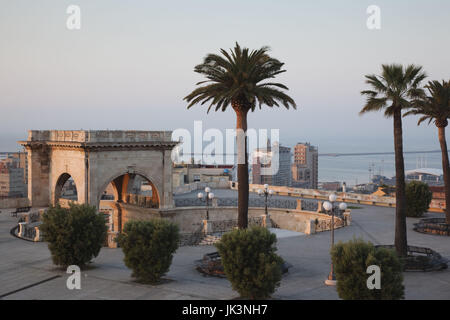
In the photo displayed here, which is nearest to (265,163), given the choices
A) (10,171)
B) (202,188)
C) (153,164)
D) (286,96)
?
(10,171)

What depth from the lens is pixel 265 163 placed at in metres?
→ 161

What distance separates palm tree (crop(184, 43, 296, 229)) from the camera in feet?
76.9

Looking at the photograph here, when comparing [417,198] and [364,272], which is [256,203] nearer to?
[417,198]

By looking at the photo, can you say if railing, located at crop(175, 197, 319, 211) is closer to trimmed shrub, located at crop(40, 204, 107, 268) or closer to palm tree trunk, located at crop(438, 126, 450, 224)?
palm tree trunk, located at crop(438, 126, 450, 224)

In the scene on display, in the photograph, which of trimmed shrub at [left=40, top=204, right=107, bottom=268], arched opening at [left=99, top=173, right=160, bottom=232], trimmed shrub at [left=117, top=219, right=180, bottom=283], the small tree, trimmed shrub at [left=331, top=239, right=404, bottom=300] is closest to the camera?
trimmed shrub at [left=331, top=239, right=404, bottom=300]

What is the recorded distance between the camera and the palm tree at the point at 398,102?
2253 cm

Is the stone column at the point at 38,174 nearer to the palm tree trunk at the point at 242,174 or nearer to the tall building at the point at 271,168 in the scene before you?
the palm tree trunk at the point at 242,174

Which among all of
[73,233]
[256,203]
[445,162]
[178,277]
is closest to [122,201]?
[256,203]

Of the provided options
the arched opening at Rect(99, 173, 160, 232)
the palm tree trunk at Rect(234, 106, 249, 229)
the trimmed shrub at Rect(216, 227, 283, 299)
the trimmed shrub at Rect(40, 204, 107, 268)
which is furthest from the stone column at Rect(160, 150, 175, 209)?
the trimmed shrub at Rect(216, 227, 283, 299)

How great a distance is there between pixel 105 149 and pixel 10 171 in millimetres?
123399

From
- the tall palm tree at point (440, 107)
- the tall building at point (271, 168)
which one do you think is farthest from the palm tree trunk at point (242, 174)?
the tall building at point (271, 168)

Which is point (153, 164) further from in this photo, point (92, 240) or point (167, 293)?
point (167, 293)

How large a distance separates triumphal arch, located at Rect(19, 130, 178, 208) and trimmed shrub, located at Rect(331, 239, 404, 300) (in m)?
22.4

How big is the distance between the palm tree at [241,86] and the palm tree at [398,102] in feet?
16.0
